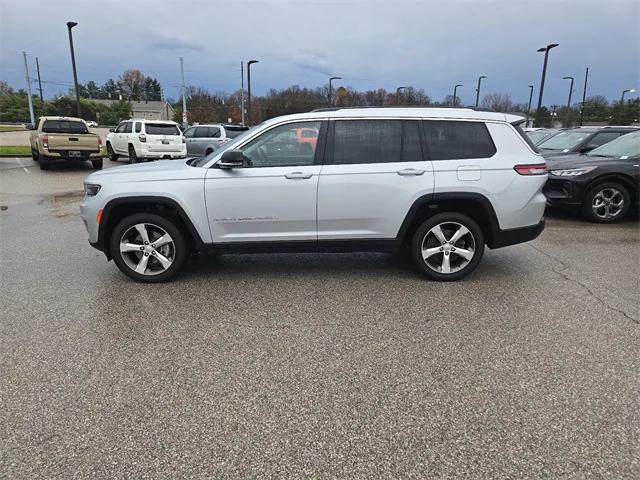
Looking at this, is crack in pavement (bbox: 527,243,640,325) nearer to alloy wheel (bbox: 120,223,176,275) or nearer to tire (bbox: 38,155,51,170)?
alloy wheel (bbox: 120,223,176,275)

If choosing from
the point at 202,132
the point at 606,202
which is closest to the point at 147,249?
the point at 606,202

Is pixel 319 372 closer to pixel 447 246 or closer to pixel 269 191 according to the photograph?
pixel 269 191

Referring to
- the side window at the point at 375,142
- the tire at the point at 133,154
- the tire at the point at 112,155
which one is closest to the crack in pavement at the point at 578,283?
the side window at the point at 375,142

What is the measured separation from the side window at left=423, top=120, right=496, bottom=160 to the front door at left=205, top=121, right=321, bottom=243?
1229 mm

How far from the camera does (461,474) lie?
223cm

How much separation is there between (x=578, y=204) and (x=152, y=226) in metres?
7.19

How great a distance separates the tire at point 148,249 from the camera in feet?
15.5

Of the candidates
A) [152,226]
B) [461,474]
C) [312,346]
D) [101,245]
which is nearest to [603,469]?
[461,474]

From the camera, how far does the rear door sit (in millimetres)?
4613

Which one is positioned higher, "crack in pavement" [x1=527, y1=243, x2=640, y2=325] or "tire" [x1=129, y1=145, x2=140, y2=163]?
"tire" [x1=129, y1=145, x2=140, y2=163]

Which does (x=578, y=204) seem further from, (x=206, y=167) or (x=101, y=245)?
(x=101, y=245)

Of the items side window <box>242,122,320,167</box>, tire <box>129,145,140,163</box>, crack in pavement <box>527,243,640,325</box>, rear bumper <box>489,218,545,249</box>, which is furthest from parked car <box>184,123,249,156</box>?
rear bumper <box>489,218,545,249</box>

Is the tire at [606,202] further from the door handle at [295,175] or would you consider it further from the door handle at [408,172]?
the door handle at [295,175]

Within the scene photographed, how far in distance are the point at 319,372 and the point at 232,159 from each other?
2.31 m
